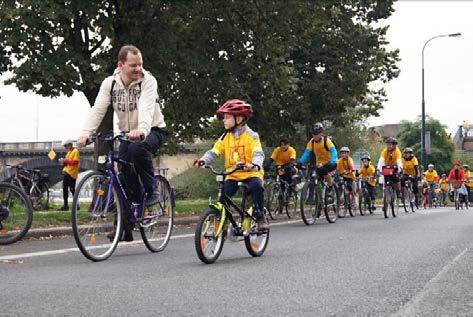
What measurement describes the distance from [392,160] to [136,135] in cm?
1199

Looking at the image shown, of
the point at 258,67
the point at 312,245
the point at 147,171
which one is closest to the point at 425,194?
the point at 258,67

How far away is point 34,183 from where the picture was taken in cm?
1942

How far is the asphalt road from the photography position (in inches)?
174

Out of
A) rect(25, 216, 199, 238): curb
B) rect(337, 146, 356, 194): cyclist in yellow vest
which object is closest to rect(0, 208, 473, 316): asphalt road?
rect(25, 216, 199, 238): curb

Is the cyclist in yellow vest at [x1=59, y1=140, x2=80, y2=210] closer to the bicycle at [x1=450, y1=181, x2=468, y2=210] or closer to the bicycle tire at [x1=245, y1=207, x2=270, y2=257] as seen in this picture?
the bicycle tire at [x1=245, y1=207, x2=270, y2=257]

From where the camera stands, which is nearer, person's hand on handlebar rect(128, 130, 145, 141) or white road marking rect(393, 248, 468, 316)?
white road marking rect(393, 248, 468, 316)

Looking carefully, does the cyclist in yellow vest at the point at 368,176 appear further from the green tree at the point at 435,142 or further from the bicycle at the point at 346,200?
the green tree at the point at 435,142

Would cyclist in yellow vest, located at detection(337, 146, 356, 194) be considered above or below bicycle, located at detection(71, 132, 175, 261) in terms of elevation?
above

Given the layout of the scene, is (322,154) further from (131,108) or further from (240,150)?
(131,108)

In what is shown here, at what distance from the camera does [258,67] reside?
62.5ft

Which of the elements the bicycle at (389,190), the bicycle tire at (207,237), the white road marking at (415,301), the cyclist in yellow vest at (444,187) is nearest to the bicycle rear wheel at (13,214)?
the bicycle tire at (207,237)

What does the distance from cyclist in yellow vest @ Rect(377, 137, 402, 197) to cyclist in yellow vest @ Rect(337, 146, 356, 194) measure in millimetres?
727

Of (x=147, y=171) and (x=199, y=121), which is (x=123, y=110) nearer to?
(x=147, y=171)

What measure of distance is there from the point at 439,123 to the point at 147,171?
81064mm
